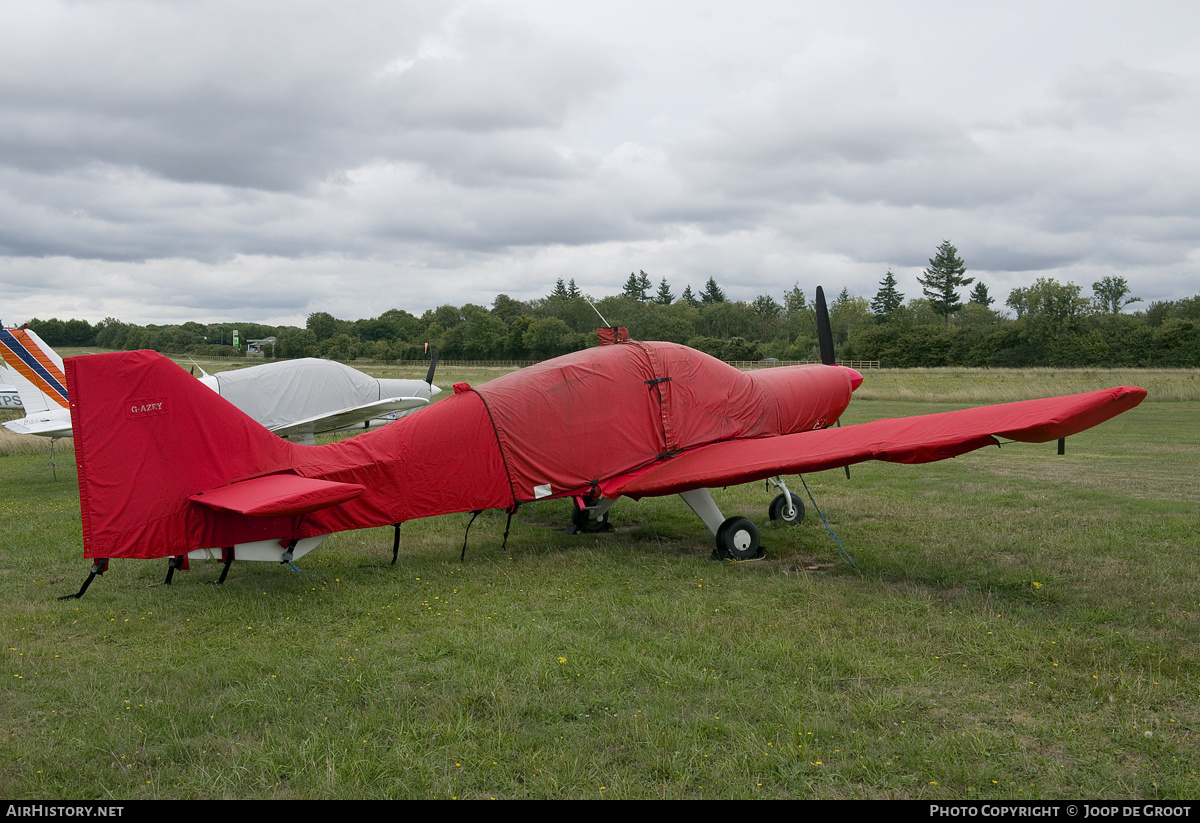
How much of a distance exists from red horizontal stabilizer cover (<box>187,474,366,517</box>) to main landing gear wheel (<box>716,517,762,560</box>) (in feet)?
11.1

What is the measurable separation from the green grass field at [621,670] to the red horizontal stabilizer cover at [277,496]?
836 mm

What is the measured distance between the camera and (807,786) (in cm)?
312

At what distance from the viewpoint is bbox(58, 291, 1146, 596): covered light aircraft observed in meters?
5.23

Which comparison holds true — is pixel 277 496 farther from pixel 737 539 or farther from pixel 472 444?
pixel 737 539

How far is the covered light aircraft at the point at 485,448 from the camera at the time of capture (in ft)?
17.2

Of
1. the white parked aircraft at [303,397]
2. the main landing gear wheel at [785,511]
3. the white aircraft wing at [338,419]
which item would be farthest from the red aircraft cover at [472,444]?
the white parked aircraft at [303,397]

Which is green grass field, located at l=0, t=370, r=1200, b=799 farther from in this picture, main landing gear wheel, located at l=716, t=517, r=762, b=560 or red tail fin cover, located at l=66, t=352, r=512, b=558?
red tail fin cover, located at l=66, t=352, r=512, b=558

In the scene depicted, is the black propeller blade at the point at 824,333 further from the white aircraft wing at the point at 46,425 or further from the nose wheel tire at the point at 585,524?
the white aircraft wing at the point at 46,425

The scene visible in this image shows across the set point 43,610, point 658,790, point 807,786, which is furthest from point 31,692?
point 807,786

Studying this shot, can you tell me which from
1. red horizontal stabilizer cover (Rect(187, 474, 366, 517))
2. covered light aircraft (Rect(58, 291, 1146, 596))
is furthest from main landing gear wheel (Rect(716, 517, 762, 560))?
red horizontal stabilizer cover (Rect(187, 474, 366, 517))

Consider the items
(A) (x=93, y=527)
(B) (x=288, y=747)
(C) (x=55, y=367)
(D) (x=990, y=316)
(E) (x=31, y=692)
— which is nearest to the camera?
(B) (x=288, y=747)

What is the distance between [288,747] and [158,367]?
3.20 m

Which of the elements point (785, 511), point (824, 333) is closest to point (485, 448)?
point (785, 511)

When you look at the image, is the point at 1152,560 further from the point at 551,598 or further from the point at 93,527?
the point at 93,527
